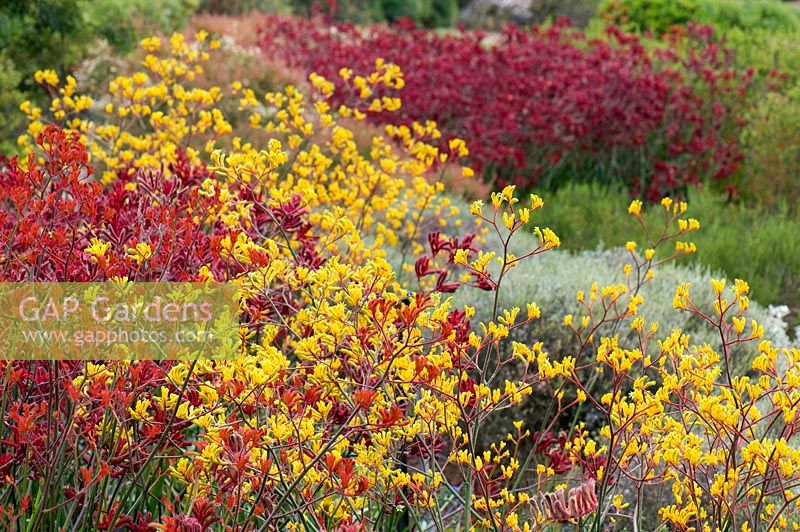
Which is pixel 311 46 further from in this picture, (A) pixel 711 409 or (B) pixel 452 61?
(A) pixel 711 409

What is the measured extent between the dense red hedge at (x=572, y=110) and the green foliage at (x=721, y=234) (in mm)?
670

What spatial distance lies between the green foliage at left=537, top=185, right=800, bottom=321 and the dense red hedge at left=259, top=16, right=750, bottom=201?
67 cm

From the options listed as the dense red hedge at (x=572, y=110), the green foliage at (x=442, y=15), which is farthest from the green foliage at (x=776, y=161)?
the green foliage at (x=442, y=15)

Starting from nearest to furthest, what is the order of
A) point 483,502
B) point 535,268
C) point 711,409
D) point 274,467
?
point 711,409, point 274,467, point 483,502, point 535,268

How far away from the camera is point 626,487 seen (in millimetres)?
3418

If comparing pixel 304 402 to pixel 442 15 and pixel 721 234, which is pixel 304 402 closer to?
pixel 721 234

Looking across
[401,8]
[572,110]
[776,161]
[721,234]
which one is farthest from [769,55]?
[401,8]

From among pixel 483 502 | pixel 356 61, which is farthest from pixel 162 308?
pixel 356 61

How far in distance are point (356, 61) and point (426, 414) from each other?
24.2 feet

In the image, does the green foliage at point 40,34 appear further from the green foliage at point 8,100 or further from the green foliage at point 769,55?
the green foliage at point 769,55

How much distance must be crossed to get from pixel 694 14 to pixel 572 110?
11.6 meters

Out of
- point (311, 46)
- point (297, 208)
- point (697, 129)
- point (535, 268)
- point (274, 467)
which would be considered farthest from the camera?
point (311, 46)

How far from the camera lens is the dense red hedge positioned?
27.3 ft

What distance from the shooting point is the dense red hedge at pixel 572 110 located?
8.32m
